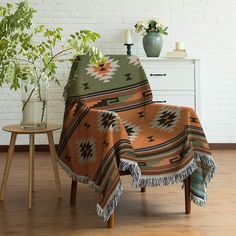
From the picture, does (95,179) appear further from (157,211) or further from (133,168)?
(157,211)

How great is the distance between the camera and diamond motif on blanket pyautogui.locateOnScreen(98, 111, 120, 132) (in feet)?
7.88

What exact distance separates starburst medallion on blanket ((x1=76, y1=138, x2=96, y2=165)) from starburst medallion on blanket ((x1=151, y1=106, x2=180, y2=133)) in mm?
465

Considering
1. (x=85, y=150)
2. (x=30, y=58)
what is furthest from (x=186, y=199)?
(x=30, y=58)

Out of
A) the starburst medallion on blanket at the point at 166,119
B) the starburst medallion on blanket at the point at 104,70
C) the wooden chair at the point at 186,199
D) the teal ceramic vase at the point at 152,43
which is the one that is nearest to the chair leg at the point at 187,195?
the wooden chair at the point at 186,199

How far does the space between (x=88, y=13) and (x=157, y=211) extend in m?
2.48

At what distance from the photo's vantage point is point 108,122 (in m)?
2.41

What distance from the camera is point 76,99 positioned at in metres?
2.84

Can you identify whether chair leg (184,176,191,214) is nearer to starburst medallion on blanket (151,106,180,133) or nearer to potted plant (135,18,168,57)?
starburst medallion on blanket (151,106,180,133)

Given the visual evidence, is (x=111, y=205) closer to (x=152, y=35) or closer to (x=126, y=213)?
(x=126, y=213)

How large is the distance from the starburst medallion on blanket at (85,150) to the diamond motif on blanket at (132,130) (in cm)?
27

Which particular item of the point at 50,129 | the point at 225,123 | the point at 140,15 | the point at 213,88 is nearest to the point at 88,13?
the point at 140,15

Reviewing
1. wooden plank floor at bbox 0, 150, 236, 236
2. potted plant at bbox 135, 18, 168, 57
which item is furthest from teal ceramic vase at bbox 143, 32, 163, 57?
wooden plank floor at bbox 0, 150, 236, 236

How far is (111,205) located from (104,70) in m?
1.00

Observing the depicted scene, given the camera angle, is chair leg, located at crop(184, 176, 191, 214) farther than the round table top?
No
